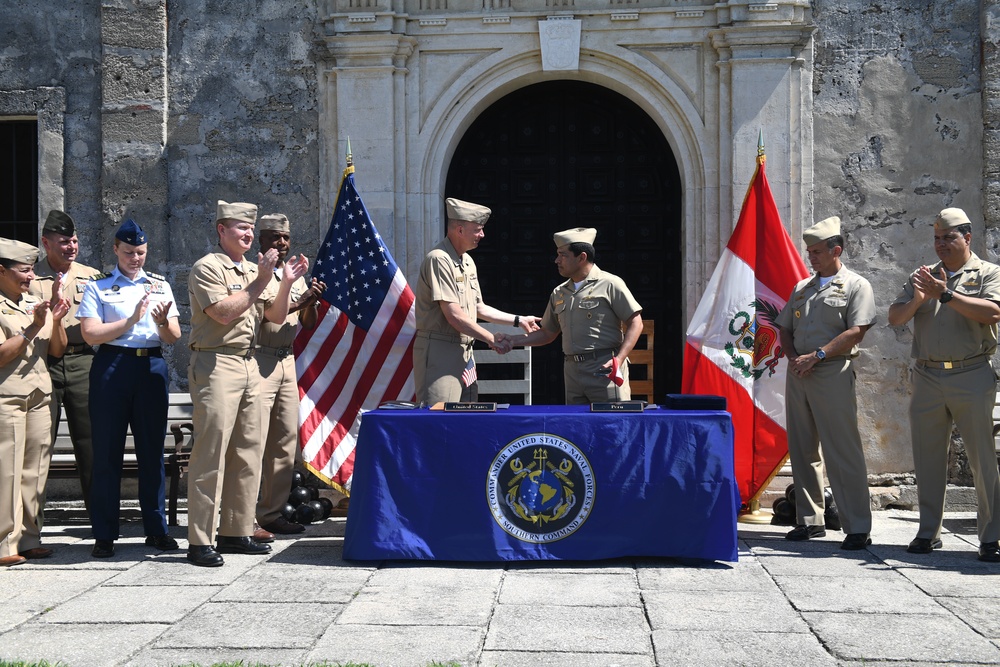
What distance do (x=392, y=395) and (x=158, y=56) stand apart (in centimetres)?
335

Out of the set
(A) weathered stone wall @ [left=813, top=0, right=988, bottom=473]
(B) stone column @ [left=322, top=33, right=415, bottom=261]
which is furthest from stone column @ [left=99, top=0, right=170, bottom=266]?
(A) weathered stone wall @ [left=813, top=0, right=988, bottom=473]

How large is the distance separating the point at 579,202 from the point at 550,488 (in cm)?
347

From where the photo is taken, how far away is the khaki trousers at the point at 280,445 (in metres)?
6.77

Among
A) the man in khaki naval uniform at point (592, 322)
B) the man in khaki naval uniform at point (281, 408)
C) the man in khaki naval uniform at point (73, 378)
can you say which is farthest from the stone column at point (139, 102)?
the man in khaki naval uniform at point (592, 322)

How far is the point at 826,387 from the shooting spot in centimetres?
643

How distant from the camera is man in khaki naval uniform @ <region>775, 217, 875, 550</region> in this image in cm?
634

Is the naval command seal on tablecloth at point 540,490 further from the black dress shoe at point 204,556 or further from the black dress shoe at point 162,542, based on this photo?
the black dress shoe at point 162,542

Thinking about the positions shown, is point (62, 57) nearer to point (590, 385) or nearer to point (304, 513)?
point (304, 513)

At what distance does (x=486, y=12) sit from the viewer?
8.27 metres

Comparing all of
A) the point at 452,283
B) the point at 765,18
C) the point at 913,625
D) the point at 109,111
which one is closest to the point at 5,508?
the point at 452,283

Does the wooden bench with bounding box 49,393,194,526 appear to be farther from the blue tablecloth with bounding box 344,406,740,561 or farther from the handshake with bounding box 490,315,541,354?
the handshake with bounding box 490,315,541,354

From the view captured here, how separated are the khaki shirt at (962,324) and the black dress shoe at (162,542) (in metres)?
4.45

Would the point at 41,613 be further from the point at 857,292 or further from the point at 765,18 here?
the point at 765,18

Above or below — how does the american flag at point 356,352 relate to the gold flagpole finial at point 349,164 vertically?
below
